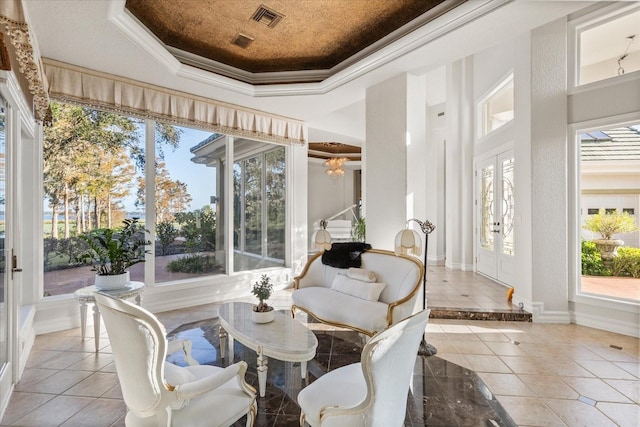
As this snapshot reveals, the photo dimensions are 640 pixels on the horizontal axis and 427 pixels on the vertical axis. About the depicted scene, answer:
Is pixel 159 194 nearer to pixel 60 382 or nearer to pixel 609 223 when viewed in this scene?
pixel 60 382

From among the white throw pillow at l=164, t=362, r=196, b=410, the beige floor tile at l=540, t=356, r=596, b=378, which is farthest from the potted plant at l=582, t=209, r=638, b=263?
the white throw pillow at l=164, t=362, r=196, b=410

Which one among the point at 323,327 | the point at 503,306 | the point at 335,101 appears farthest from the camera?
the point at 335,101

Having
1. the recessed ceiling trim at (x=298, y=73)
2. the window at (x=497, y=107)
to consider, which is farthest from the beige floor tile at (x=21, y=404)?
the window at (x=497, y=107)

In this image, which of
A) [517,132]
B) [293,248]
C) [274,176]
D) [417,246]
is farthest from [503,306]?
[274,176]

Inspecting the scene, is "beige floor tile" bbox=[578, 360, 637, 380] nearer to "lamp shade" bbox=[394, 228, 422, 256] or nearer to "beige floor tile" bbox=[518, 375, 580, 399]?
"beige floor tile" bbox=[518, 375, 580, 399]

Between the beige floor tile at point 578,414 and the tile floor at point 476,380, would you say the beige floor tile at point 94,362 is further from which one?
the beige floor tile at point 578,414

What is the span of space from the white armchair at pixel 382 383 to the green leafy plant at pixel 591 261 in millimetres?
3794

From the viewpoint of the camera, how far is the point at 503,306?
4133mm

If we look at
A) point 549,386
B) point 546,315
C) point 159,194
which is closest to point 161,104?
point 159,194

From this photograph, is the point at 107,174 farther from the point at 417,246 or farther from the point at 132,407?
the point at 417,246

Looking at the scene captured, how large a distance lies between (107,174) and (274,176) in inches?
102

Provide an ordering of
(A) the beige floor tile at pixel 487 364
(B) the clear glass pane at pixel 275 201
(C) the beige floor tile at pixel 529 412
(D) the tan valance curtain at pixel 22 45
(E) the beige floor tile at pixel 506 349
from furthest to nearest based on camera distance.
Answer: 1. (B) the clear glass pane at pixel 275 201
2. (E) the beige floor tile at pixel 506 349
3. (A) the beige floor tile at pixel 487 364
4. (C) the beige floor tile at pixel 529 412
5. (D) the tan valance curtain at pixel 22 45

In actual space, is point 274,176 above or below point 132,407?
above

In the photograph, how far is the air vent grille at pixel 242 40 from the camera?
348 cm
